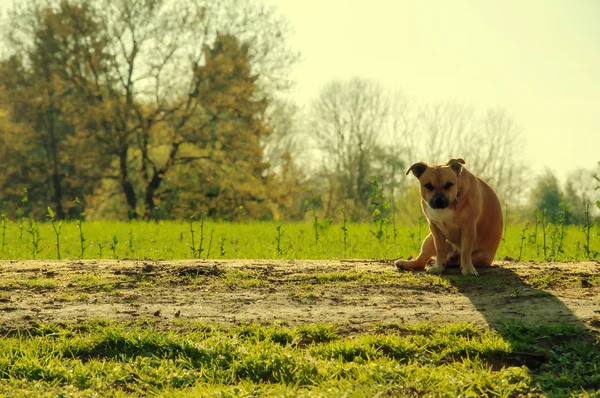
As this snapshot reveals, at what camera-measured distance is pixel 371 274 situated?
29.3 ft

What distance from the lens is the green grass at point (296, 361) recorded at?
527 centimetres

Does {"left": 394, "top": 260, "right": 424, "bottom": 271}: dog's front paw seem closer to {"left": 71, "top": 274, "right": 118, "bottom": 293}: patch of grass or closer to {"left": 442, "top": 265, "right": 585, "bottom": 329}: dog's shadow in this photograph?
{"left": 442, "top": 265, "right": 585, "bottom": 329}: dog's shadow

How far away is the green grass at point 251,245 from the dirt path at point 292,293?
7.93 feet

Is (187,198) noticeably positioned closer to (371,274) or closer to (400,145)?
(400,145)

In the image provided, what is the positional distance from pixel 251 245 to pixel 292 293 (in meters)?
7.24

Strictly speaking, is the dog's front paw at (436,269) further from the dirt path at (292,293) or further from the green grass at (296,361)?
the green grass at (296,361)

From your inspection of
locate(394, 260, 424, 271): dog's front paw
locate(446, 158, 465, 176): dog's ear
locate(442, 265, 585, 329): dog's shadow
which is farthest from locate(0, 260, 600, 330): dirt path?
locate(446, 158, 465, 176): dog's ear

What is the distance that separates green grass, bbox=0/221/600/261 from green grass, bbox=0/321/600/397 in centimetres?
515

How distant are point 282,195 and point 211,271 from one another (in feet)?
76.6

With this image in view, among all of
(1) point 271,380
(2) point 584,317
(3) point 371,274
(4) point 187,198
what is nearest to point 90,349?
(1) point 271,380

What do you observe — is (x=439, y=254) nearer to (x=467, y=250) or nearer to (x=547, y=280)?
(x=467, y=250)

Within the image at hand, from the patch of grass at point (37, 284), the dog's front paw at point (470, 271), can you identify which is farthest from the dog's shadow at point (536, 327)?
the patch of grass at point (37, 284)

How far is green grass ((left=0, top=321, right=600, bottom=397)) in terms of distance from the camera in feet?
17.3

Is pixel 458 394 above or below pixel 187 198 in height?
below
